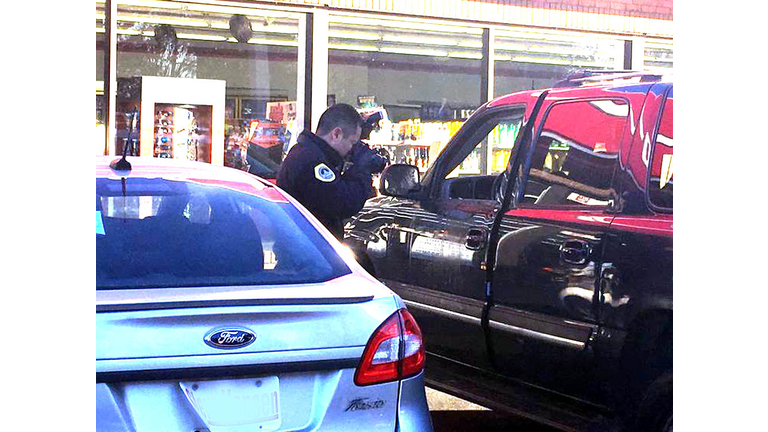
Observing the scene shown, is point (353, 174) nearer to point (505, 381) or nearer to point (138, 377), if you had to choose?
point (505, 381)

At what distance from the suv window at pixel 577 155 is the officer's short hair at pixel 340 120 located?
107 centimetres

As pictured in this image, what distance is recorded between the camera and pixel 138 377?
319 cm

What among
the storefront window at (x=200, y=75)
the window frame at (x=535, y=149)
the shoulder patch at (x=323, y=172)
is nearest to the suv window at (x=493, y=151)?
the window frame at (x=535, y=149)

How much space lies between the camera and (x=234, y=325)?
332 centimetres

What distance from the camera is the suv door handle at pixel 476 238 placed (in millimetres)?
→ 5551

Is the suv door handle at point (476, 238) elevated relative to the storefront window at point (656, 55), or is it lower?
lower

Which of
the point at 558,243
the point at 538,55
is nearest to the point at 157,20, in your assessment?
the point at 538,55

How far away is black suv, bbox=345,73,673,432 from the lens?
Result: 186 inches

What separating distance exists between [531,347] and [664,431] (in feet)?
2.98

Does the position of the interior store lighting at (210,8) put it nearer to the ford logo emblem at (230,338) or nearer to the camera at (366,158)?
the camera at (366,158)

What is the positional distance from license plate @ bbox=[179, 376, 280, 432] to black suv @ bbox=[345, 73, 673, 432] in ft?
6.05

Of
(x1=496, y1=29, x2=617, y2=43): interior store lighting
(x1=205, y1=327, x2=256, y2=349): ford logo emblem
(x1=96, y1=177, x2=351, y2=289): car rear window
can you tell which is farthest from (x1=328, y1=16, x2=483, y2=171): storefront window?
(x1=205, y1=327, x2=256, y2=349): ford logo emblem

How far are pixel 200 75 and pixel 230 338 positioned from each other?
24.8ft

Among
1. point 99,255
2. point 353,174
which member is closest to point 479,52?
point 353,174
